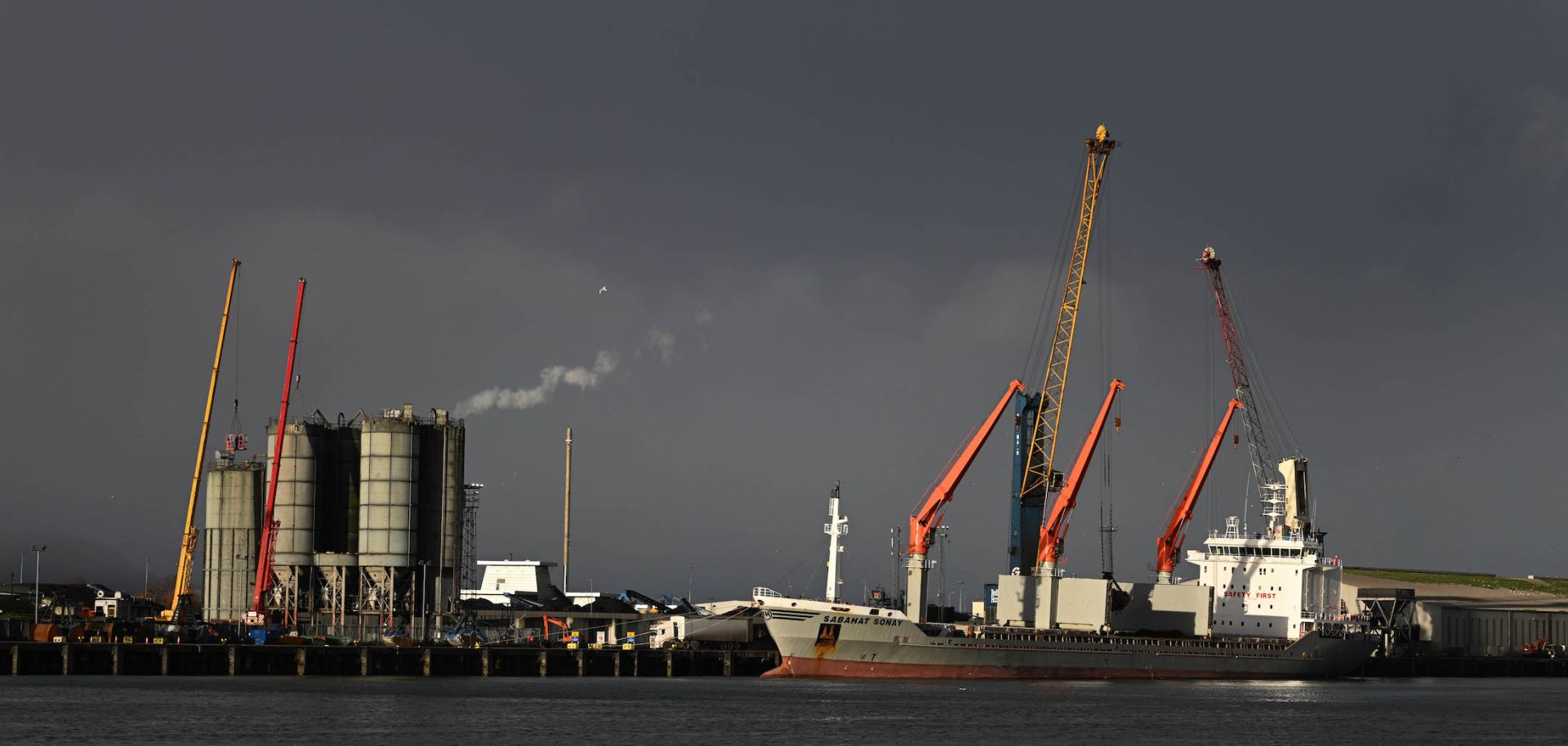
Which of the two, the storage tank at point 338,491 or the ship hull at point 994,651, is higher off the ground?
the storage tank at point 338,491

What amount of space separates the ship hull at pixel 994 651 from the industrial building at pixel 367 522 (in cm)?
3005

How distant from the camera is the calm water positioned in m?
71.2

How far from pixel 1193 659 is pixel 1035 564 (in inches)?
441

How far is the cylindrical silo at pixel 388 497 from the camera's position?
126 metres

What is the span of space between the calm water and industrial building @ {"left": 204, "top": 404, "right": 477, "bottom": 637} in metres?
22.1

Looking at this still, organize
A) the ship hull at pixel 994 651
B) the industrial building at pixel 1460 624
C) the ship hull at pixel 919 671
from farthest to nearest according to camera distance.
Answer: the industrial building at pixel 1460 624, the ship hull at pixel 919 671, the ship hull at pixel 994 651

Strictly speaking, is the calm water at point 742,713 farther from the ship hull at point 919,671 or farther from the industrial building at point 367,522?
the industrial building at point 367,522

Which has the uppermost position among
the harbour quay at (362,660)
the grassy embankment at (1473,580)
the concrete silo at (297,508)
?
the concrete silo at (297,508)

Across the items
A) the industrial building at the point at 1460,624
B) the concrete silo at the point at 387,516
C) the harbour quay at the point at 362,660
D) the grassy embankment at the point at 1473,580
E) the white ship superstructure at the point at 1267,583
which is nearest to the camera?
the harbour quay at the point at 362,660

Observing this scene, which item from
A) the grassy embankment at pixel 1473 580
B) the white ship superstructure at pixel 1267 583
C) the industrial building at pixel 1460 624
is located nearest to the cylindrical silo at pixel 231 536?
the white ship superstructure at pixel 1267 583

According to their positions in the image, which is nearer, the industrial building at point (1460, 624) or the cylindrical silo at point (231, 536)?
the cylindrical silo at point (231, 536)

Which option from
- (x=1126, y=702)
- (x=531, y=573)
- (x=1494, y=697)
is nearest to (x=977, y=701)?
(x=1126, y=702)

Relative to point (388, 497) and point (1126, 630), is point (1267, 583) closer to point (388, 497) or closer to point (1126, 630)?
point (1126, 630)

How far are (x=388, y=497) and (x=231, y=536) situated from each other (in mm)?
19471
